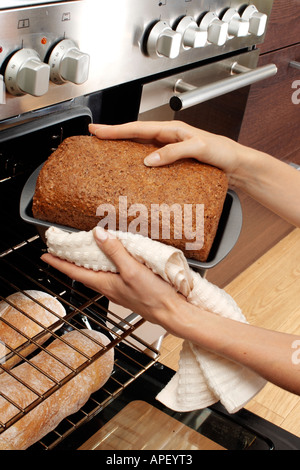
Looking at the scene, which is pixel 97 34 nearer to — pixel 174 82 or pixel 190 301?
pixel 174 82

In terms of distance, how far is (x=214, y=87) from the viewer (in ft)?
4.32

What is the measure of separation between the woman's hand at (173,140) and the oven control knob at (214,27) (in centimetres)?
32

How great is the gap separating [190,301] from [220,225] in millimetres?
137

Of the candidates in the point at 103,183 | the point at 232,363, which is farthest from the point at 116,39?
the point at 232,363

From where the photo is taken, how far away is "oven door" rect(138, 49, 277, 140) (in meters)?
1.22

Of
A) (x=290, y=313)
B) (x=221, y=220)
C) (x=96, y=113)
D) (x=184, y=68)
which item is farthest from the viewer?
(x=290, y=313)

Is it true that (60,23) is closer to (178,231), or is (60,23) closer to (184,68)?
(178,231)

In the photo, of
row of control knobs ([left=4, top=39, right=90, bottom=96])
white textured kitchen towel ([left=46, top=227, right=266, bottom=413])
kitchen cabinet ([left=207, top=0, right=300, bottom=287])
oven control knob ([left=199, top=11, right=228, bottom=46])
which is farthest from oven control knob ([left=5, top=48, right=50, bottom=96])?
kitchen cabinet ([left=207, top=0, right=300, bottom=287])

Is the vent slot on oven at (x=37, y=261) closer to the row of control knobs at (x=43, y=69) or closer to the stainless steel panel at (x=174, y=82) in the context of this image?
the row of control knobs at (x=43, y=69)

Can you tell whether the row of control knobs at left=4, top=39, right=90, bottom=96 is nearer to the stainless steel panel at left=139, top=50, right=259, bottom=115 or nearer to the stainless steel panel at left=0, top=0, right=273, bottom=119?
the stainless steel panel at left=0, top=0, right=273, bottom=119

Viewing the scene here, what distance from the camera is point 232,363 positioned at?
33.9 inches

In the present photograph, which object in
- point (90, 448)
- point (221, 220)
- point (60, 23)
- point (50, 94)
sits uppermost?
point (60, 23)

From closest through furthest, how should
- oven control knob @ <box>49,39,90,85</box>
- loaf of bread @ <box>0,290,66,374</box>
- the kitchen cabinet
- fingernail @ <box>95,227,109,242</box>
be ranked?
fingernail @ <box>95,227,109,242</box>
oven control knob @ <box>49,39,90,85</box>
loaf of bread @ <box>0,290,66,374</box>
the kitchen cabinet
